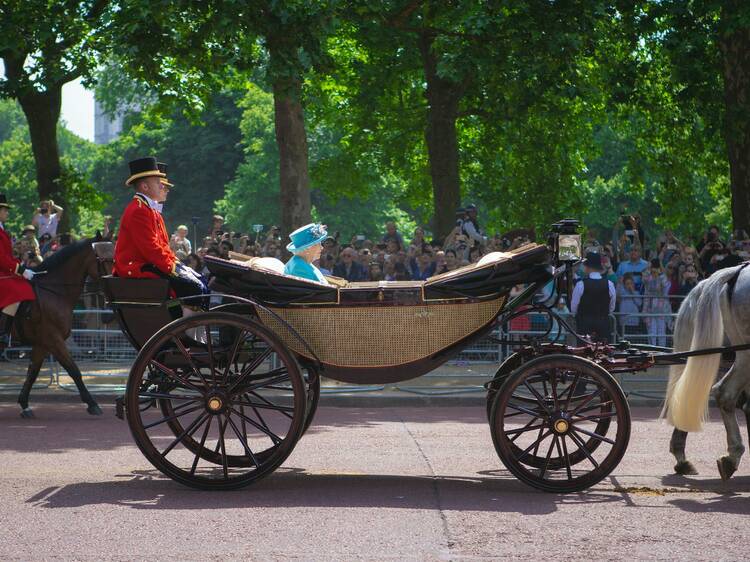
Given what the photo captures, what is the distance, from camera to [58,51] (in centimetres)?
1966

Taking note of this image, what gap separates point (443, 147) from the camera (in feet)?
82.6

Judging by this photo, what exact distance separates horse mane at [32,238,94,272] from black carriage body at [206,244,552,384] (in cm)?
515

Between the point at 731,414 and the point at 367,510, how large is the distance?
2.89 m

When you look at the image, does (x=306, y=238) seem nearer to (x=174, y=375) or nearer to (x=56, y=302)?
(x=174, y=375)

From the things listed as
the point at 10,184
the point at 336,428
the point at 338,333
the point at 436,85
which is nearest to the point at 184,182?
the point at 10,184

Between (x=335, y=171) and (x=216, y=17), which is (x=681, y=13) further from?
(x=335, y=171)

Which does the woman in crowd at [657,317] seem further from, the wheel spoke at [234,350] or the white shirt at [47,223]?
the white shirt at [47,223]

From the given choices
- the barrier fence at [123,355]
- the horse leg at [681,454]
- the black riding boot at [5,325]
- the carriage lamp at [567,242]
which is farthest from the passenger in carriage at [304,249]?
the barrier fence at [123,355]

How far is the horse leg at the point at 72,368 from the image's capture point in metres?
12.6

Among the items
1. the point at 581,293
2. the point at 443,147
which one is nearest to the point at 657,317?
the point at 581,293

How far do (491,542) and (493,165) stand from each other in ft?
85.3

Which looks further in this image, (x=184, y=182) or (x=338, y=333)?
(x=184, y=182)

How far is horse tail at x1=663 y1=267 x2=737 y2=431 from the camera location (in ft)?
26.6

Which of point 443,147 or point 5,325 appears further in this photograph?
point 443,147
